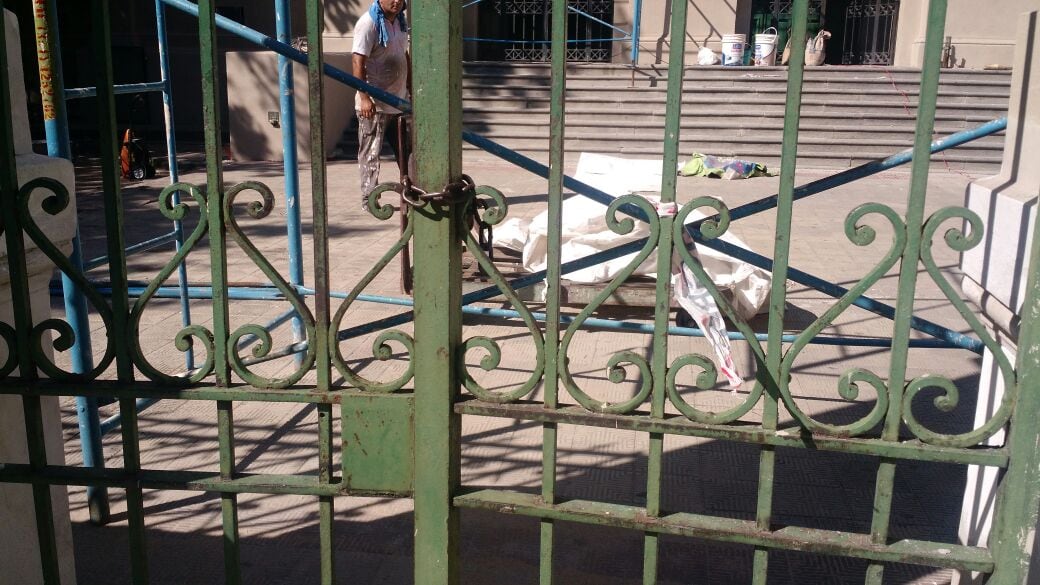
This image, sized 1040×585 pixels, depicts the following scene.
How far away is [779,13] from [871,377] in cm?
2116

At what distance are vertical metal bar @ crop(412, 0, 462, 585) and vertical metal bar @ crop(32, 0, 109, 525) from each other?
1.66m

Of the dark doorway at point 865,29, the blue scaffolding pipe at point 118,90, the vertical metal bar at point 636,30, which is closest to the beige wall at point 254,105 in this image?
the vertical metal bar at point 636,30

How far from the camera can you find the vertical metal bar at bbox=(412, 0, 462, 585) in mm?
2004

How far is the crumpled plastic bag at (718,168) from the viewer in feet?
44.4

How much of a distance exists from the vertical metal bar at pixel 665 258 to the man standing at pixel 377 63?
576 centimetres

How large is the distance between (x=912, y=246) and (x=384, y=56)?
657 cm

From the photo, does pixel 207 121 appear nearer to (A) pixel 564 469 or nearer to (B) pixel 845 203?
(A) pixel 564 469

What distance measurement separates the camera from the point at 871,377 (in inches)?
75.4

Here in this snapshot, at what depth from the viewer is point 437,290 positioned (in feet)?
6.79

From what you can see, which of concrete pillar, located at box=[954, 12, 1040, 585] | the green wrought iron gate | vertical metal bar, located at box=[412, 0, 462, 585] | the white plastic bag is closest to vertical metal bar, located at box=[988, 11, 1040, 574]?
the green wrought iron gate

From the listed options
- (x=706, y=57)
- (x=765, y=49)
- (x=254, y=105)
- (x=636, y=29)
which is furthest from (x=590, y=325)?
(x=765, y=49)

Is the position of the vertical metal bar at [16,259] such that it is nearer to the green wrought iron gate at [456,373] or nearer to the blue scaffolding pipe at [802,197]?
the green wrought iron gate at [456,373]

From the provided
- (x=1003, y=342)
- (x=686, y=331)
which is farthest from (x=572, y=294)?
(x=1003, y=342)

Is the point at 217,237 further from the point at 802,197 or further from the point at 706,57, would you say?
the point at 706,57
